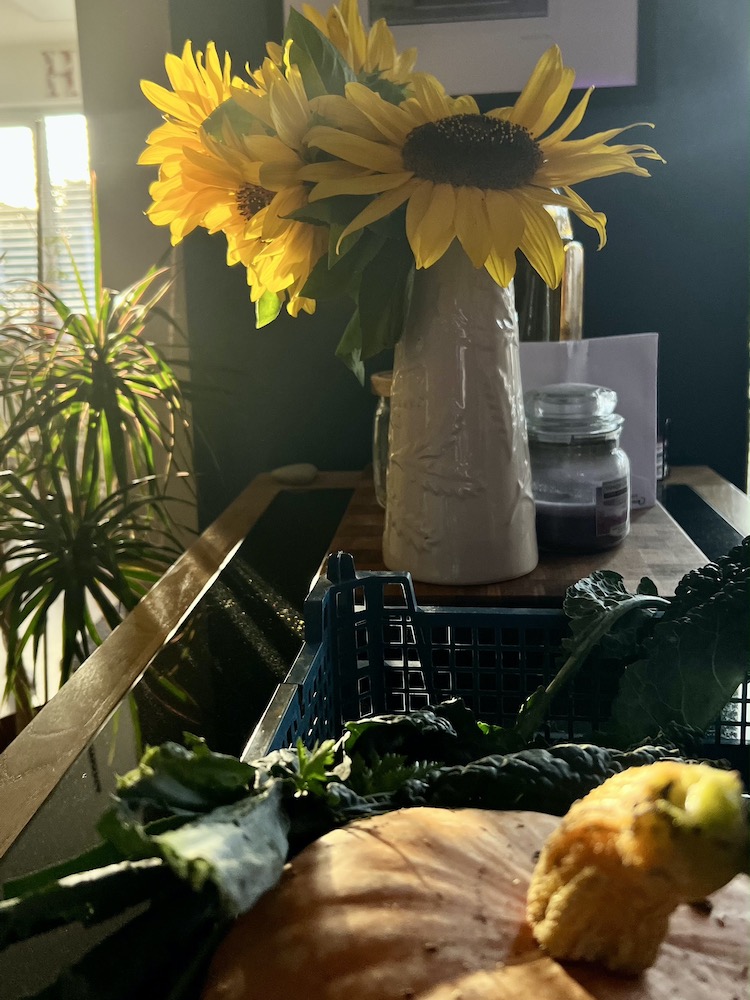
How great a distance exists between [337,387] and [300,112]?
813mm

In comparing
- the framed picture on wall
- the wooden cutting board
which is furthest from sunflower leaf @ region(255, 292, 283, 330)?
the framed picture on wall

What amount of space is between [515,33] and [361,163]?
2.71ft

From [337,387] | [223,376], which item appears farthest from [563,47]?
[223,376]

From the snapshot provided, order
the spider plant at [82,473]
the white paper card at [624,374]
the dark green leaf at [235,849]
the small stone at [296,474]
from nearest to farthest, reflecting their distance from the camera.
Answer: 1. the dark green leaf at [235,849]
2. the white paper card at [624,374]
3. the spider plant at [82,473]
4. the small stone at [296,474]

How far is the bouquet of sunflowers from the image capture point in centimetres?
54

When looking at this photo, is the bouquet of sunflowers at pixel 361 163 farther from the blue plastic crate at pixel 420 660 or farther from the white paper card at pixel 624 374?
the white paper card at pixel 624 374

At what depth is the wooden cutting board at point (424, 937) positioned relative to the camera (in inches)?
7.9

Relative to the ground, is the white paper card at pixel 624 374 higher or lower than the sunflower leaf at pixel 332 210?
lower

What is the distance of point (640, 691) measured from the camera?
0.41 meters

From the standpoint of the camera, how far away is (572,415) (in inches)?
30.2

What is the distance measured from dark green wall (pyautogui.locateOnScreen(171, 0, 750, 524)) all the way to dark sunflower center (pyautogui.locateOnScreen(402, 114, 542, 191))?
0.78 meters

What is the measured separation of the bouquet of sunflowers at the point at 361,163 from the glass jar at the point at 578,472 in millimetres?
205

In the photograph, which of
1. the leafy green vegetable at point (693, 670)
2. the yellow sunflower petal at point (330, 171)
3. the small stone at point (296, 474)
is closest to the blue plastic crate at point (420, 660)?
the leafy green vegetable at point (693, 670)

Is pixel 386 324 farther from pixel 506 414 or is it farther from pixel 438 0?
pixel 438 0
